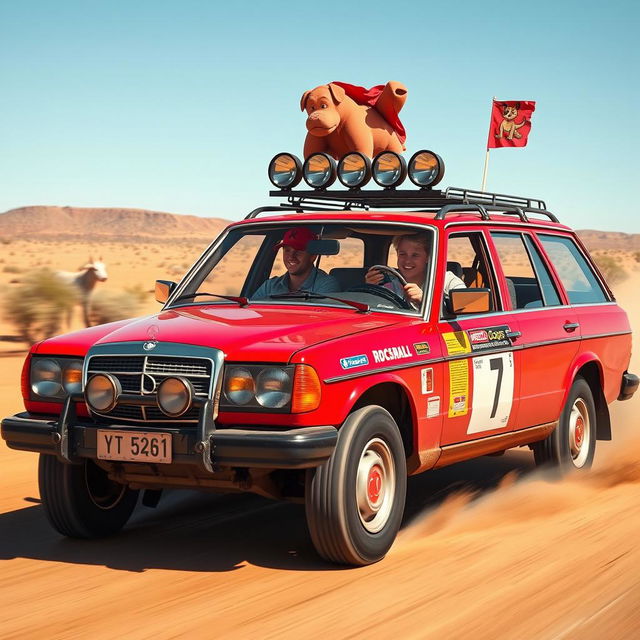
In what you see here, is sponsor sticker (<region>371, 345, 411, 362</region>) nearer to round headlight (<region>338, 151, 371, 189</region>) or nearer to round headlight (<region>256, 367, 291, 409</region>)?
round headlight (<region>256, 367, 291, 409</region>)

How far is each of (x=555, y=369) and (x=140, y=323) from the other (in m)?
2.98

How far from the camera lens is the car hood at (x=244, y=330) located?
17.4ft

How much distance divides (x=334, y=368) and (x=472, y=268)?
243cm

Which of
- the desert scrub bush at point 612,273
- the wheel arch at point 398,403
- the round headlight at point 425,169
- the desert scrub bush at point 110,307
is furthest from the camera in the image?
the desert scrub bush at point 612,273

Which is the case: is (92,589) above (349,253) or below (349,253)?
below

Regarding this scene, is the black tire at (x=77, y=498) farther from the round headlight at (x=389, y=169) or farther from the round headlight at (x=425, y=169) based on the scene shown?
the round headlight at (x=425, y=169)

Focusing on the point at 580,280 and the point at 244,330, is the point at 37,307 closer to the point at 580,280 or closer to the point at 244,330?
the point at 580,280

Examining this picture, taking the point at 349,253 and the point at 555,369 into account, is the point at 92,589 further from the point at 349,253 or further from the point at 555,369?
→ the point at 555,369

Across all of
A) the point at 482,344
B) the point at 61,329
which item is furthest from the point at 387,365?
the point at 61,329

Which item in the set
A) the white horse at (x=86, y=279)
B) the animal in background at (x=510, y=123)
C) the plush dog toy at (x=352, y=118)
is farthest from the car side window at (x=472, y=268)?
the white horse at (x=86, y=279)

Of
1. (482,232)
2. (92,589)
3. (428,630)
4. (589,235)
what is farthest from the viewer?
(589,235)

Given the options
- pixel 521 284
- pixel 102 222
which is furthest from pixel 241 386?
pixel 102 222

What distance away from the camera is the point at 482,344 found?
6621mm

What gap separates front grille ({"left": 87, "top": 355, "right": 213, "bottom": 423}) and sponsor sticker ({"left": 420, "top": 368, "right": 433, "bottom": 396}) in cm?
131
